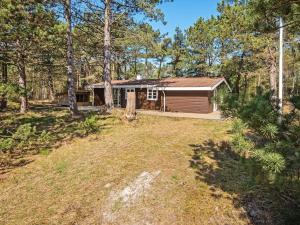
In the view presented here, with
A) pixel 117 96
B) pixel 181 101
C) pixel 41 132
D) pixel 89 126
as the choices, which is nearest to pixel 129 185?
pixel 89 126

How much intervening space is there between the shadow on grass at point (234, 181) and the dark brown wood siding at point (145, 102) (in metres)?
13.6

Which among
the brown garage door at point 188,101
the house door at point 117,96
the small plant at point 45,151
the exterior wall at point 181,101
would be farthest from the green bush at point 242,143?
the house door at point 117,96

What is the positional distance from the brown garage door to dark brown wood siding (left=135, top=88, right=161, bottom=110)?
3.42ft

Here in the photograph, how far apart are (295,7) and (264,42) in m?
17.3

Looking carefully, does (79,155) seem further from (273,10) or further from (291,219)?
(273,10)

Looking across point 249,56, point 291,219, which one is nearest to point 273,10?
point 291,219

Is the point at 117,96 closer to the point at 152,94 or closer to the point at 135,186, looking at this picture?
the point at 152,94

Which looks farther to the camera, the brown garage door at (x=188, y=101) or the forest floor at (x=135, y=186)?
the brown garage door at (x=188, y=101)

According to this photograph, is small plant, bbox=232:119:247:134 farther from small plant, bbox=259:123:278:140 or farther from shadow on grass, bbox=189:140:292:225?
shadow on grass, bbox=189:140:292:225

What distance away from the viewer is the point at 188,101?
22.3m

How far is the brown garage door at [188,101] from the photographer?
2169 centimetres

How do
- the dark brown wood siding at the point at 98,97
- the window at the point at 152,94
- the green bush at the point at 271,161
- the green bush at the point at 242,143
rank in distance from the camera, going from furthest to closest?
1. the dark brown wood siding at the point at 98,97
2. the window at the point at 152,94
3. the green bush at the point at 242,143
4. the green bush at the point at 271,161

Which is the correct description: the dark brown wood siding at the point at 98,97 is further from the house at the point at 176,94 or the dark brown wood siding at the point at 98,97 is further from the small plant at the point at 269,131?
the small plant at the point at 269,131

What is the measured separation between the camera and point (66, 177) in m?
8.39
